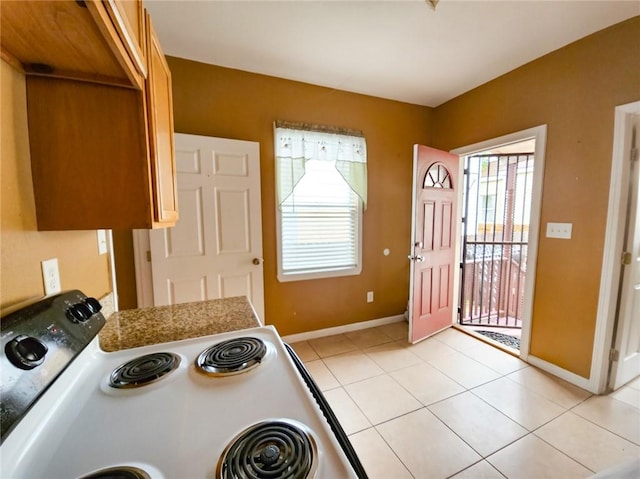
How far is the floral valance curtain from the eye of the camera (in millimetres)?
2432

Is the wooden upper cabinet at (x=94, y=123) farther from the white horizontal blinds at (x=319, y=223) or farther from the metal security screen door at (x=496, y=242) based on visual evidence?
the metal security screen door at (x=496, y=242)

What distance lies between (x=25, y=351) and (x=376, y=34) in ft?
7.71

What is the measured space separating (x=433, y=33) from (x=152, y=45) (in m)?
1.81

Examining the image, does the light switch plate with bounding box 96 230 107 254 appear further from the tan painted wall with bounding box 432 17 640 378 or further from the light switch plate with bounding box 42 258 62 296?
the tan painted wall with bounding box 432 17 640 378

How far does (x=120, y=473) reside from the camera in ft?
1.57

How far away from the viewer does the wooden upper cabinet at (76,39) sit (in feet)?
1.72

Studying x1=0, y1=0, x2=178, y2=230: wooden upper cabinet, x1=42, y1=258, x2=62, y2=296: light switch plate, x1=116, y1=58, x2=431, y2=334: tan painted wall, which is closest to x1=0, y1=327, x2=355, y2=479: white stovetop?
x1=42, y1=258, x2=62, y2=296: light switch plate

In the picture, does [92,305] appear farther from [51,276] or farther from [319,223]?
[319,223]

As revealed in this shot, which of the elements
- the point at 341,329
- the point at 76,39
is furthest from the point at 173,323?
the point at 341,329

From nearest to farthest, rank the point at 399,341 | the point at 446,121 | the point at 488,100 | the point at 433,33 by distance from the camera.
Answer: the point at 433,33 < the point at 488,100 < the point at 399,341 < the point at 446,121

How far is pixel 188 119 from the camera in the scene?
7.09ft

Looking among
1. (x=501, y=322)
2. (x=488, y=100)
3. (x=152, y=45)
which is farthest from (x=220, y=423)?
(x=501, y=322)

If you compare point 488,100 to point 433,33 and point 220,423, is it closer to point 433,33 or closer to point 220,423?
point 433,33

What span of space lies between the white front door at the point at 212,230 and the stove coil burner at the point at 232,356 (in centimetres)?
140
